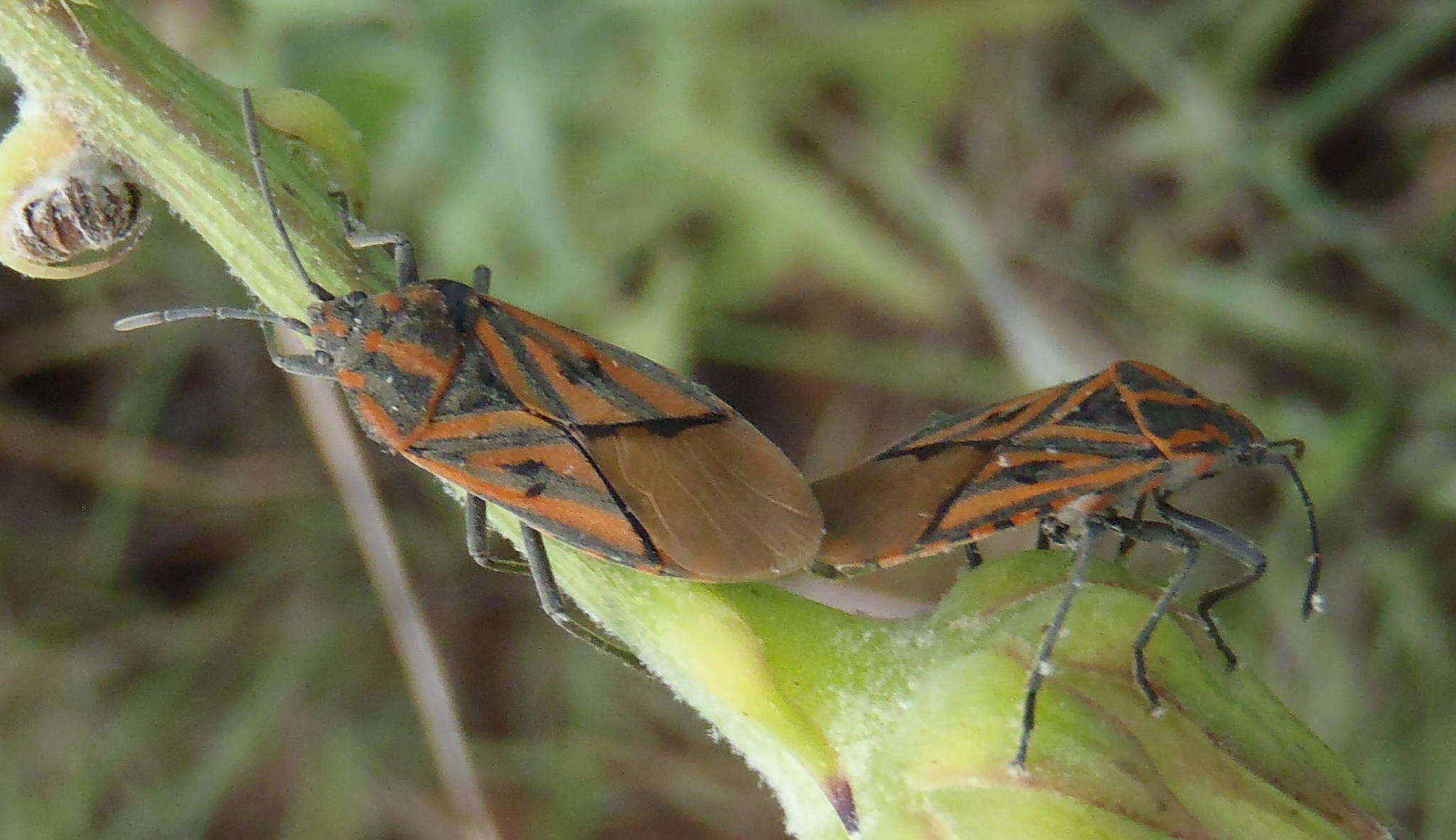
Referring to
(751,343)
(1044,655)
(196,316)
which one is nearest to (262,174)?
(196,316)

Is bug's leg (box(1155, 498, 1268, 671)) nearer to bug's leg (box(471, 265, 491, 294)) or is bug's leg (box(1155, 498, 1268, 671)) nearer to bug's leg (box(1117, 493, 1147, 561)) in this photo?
bug's leg (box(1117, 493, 1147, 561))

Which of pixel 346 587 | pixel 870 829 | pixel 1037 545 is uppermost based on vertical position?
pixel 1037 545

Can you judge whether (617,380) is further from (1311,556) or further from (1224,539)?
(1311,556)

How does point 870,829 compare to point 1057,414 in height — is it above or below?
below

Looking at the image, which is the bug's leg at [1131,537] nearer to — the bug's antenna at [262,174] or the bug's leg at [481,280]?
the bug's antenna at [262,174]

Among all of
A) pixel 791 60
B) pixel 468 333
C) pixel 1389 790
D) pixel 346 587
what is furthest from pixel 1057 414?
pixel 346 587

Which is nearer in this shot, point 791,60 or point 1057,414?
point 1057,414

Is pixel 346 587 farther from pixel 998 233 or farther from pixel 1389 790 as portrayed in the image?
pixel 1389 790
